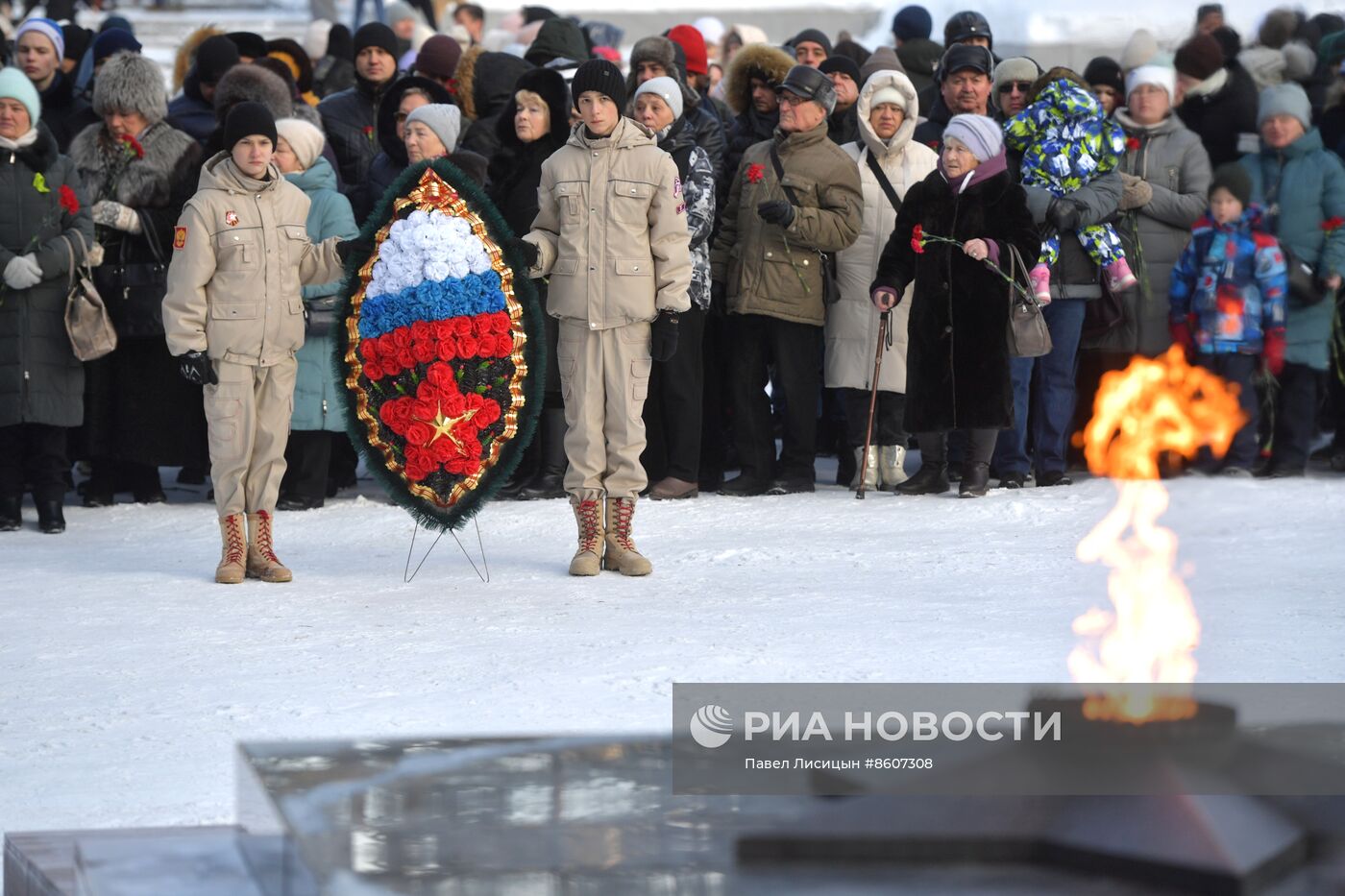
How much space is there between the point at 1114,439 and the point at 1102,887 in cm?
313

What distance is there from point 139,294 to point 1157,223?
206 inches

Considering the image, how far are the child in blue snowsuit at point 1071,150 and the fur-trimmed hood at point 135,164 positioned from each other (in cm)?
421

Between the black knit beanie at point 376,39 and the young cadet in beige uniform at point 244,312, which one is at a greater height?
the black knit beanie at point 376,39

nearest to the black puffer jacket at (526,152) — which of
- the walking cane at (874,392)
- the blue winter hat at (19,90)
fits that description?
the walking cane at (874,392)

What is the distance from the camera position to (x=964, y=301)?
9734mm

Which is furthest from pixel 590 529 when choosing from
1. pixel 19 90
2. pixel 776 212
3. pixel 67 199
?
pixel 19 90

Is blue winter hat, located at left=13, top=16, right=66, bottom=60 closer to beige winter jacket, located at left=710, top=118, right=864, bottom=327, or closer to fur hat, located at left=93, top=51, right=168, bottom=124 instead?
fur hat, located at left=93, top=51, right=168, bottom=124

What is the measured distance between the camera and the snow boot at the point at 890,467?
1028cm

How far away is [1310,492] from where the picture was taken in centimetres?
980

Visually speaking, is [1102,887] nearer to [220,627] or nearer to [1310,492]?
[220,627]

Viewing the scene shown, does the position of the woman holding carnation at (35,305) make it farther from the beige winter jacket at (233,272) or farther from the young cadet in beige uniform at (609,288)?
the young cadet in beige uniform at (609,288)

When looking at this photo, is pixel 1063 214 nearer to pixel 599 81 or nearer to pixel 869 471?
pixel 869 471

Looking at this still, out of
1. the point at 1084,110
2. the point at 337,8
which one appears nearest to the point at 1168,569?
the point at 1084,110

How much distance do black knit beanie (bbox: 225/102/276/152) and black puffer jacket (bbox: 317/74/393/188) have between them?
2.76 metres
